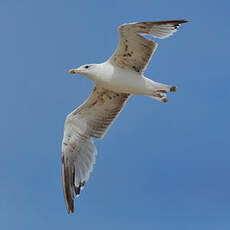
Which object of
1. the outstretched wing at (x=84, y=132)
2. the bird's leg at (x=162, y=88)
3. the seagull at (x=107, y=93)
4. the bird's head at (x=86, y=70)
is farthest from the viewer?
the outstretched wing at (x=84, y=132)

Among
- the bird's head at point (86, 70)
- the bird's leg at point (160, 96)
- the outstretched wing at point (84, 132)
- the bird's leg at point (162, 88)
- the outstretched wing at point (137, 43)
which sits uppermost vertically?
the outstretched wing at point (137, 43)

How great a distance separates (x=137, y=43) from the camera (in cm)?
947

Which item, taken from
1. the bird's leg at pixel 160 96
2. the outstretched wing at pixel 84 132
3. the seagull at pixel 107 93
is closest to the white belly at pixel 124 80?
the seagull at pixel 107 93

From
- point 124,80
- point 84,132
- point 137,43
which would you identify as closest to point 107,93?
point 124,80

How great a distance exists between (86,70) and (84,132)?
164cm

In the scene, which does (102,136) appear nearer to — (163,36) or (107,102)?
(107,102)

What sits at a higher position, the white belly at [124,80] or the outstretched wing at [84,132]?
the white belly at [124,80]

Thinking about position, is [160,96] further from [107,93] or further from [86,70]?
[86,70]

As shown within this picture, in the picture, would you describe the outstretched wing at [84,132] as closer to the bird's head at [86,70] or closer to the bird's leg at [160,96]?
the bird's head at [86,70]

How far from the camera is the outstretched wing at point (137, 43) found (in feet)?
30.3

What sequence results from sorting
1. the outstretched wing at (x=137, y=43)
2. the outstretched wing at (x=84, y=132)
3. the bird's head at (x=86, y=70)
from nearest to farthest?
the outstretched wing at (x=137, y=43) → the bird's head at (x=86, y=70) → the outstretched wing at (x=84, y=132)

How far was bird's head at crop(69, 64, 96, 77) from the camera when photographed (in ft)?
32.3

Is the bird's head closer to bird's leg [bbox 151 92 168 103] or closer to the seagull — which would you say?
the seagull

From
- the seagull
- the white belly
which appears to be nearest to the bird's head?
Answer: the seagull
